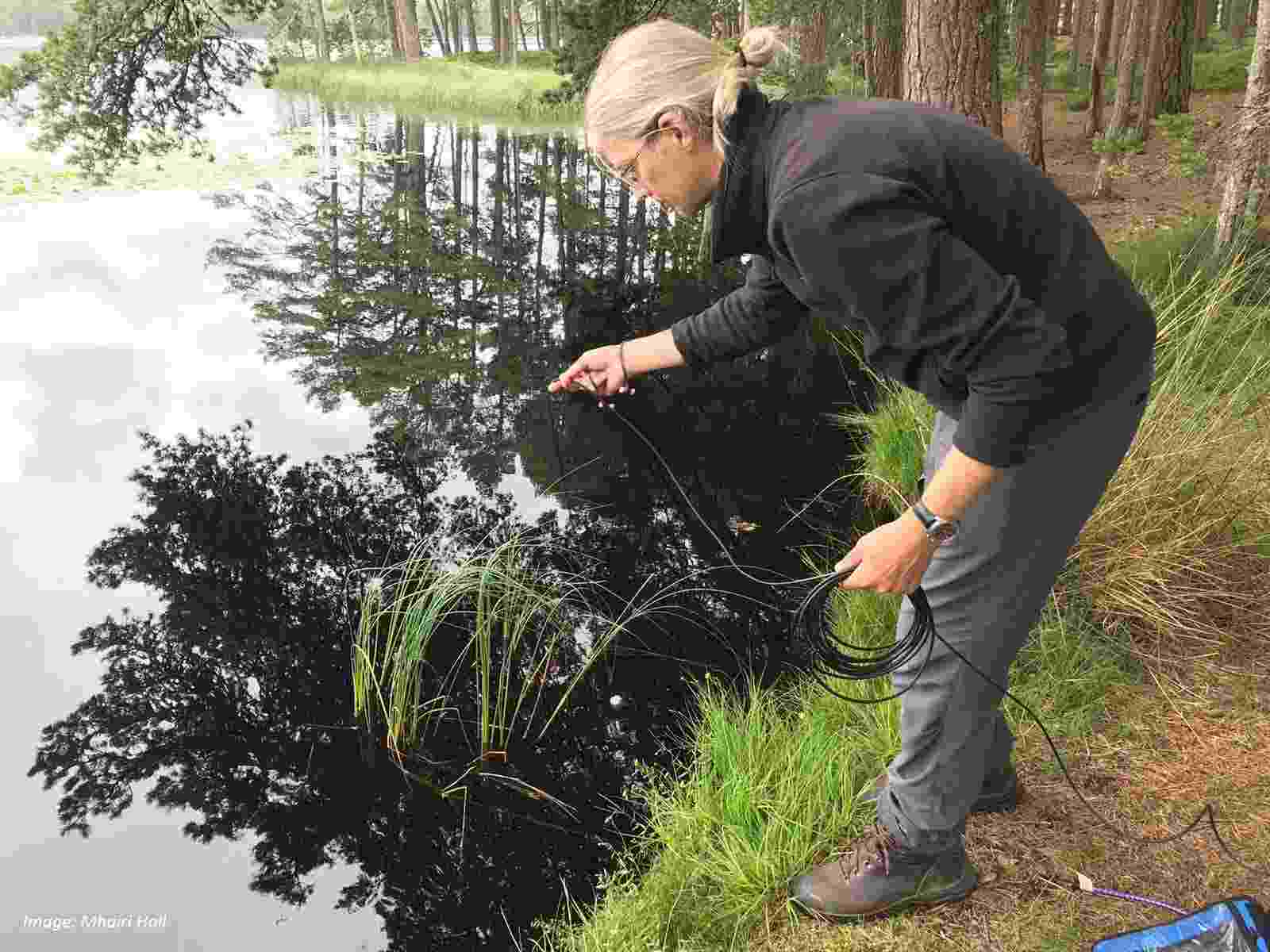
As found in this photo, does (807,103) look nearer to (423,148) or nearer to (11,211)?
(11,211)

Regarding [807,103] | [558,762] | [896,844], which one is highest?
[807,103]

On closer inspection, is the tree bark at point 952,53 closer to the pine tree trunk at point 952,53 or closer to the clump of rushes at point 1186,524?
the pine tree trunk at point 952,53

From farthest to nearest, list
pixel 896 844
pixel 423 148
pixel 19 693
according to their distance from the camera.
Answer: pixel 423 148 → pixel 19 693 → pixel 896 844

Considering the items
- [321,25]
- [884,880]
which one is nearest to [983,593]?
[884,880]

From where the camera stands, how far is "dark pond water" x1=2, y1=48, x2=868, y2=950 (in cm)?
303

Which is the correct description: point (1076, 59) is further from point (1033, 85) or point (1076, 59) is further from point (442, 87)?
point (442, 87)

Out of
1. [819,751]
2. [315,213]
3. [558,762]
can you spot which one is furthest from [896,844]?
[315,213]

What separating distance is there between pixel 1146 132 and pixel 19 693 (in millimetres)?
12400

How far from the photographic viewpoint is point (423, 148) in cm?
1541

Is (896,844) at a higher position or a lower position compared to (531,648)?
higher

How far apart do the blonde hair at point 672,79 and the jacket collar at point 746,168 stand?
20 mm

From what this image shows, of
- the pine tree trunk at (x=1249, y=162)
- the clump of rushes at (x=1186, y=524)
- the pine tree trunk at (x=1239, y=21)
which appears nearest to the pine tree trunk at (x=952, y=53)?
the pine tree trunk at (x=1249, y=162)

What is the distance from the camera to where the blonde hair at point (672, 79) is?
1493mm

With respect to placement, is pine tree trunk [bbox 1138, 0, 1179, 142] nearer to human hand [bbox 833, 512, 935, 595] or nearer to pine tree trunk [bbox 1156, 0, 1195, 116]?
pine tree trunk [bbox 1156, 0, 1195, 116]
